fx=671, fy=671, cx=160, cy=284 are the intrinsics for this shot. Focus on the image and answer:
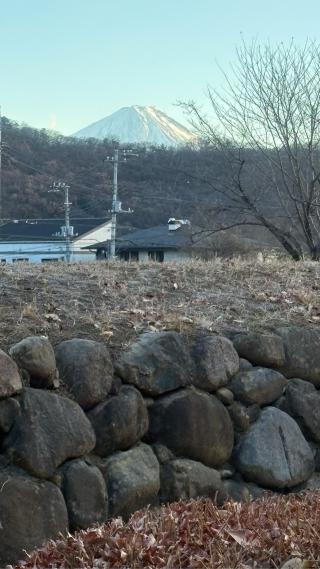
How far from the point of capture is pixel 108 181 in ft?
148

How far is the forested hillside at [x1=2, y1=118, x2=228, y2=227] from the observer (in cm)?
4128

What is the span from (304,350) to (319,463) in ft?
2.80

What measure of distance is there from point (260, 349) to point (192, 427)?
36.9 inches

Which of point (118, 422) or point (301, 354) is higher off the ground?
point (301, 354)

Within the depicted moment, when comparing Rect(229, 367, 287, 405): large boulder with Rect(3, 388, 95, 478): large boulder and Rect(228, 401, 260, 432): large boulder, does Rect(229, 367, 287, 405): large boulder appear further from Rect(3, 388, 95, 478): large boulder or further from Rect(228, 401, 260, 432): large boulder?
Rect(3, 388, 95, 478): large boulder

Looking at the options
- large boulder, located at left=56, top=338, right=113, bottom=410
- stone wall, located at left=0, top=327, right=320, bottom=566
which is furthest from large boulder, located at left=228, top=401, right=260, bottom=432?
large boulder, located at left=56, top=338, right=113, bottom=410

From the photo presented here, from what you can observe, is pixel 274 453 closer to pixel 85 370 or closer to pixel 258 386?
pixel 258 386

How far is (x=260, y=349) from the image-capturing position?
195 inches

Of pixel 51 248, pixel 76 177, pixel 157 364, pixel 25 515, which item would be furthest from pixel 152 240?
pixel 25 515

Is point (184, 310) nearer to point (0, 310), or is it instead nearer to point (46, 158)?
point (0, 310)

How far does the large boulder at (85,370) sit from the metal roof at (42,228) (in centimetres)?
4041

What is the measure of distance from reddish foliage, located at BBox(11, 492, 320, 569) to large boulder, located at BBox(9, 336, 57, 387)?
1397 mm

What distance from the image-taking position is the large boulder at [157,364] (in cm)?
427

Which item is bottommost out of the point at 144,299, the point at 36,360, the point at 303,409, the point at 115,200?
the point at 303,409
